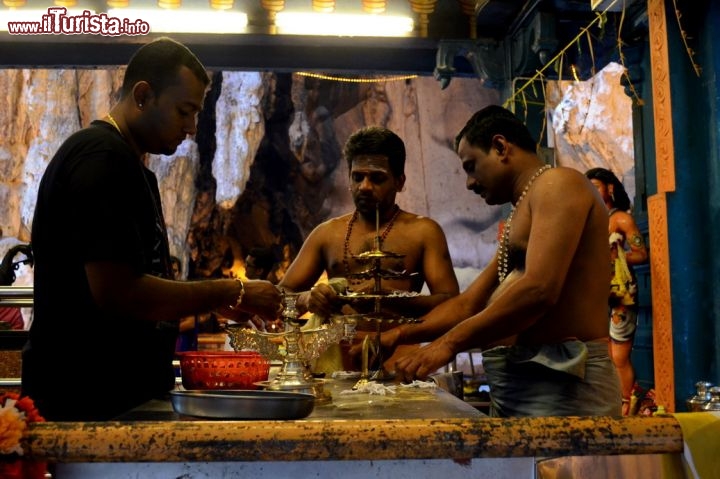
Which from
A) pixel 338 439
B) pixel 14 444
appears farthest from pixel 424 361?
pixel 14 444

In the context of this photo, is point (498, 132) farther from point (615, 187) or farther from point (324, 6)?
point (324, 6)

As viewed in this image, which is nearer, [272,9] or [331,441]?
[331,441]

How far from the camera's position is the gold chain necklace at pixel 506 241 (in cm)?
277

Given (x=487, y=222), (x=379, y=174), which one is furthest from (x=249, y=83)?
(x=379, y=174)

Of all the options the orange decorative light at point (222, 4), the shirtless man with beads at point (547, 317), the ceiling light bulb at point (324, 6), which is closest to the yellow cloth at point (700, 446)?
the shirtless man with beads at point (547, 317)

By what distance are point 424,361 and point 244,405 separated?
1.02m

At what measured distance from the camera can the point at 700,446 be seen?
55.3 inches

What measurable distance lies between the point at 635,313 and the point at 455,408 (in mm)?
5286

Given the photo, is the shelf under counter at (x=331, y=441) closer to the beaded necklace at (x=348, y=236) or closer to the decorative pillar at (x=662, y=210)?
the beaded necklace at (x=348, y=236)

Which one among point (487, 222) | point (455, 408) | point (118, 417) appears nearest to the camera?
point (118, 417)

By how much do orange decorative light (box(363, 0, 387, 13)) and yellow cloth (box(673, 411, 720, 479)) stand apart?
6.38 m

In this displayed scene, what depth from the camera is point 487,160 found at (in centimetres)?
292

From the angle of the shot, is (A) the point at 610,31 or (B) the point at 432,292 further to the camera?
(A) the point at 610,31

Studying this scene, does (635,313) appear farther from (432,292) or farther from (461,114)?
(461,114)
